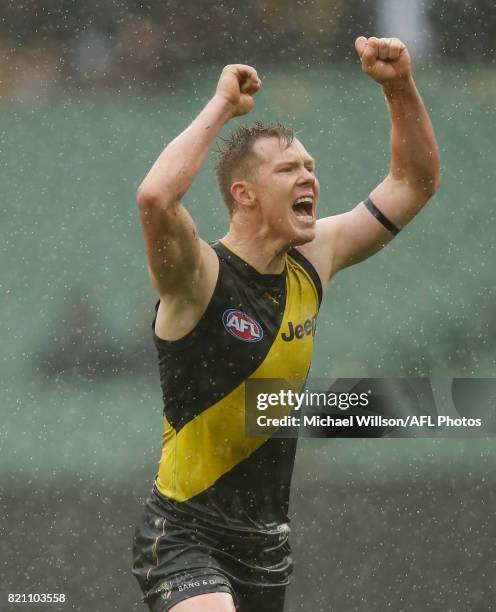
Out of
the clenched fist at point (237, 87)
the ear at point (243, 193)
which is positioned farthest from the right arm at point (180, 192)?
the ear at point (243, 193)

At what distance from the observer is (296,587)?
6414 millimetres

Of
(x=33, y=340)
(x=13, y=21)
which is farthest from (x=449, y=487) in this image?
(x=13, y=21)

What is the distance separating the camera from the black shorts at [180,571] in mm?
3668

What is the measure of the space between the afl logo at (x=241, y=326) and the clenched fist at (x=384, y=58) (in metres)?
0.89

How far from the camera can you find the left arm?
4.06 m

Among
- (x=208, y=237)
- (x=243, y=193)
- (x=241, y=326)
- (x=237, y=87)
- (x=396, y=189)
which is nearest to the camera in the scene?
(x=237, y=87)

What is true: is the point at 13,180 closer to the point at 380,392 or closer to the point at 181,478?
the point at 380,392

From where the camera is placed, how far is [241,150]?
411 cm

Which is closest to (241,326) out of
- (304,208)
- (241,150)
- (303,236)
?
(303,236)

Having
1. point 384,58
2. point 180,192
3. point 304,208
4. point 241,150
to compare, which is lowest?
point 180,192

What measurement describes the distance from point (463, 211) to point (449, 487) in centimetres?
159

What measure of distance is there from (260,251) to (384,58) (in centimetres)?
75

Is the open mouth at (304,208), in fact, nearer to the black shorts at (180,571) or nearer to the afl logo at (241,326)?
the afl logo at (241,326)

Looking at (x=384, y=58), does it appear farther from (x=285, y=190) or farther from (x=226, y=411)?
(x=226, y=411)
